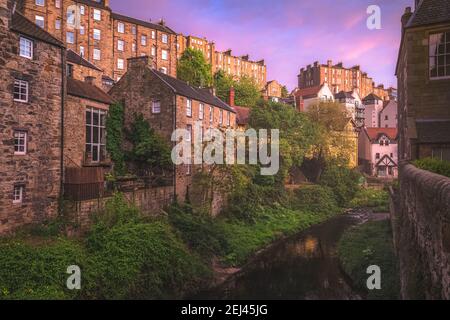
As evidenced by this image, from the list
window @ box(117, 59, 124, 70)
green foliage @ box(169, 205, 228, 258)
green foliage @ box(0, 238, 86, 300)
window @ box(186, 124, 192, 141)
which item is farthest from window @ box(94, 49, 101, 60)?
green foliage @ box(0, 238, 86, 300)

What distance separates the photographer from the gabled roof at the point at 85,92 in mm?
23972

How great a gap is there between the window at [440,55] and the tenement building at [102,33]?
48031 mm

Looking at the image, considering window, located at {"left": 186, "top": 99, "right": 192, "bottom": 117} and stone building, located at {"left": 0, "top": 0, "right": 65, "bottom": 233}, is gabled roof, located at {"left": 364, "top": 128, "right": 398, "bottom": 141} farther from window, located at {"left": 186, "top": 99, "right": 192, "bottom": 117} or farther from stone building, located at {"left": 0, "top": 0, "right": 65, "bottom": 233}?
stone building, located at {"left": 0, "top": 0, "right": 65, "bottom": 233}

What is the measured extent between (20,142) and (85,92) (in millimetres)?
7651

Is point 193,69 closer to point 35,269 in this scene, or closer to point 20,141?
point 20,141

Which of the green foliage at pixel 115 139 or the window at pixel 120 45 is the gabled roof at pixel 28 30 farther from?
the window at pixel 120 45

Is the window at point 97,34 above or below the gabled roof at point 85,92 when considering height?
above

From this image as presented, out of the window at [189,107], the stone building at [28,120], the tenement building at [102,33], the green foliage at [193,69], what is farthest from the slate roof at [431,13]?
the tenement building at [102,33]

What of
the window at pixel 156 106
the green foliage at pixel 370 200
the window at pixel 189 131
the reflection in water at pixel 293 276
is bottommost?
the reflection in water at pixel 293 276

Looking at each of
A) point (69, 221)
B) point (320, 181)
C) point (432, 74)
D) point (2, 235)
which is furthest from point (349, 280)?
point (320, 181)

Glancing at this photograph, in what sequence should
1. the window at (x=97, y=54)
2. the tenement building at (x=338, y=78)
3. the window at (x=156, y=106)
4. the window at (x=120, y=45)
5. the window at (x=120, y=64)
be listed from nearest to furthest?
the window at (x=156, y=106)
the window at (x=97, y=54)
the window at (x=120, y=64)
the window at (x=120, y=45)
the tenement building at (x=338, y=78)

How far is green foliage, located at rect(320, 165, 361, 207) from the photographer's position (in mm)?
48250
